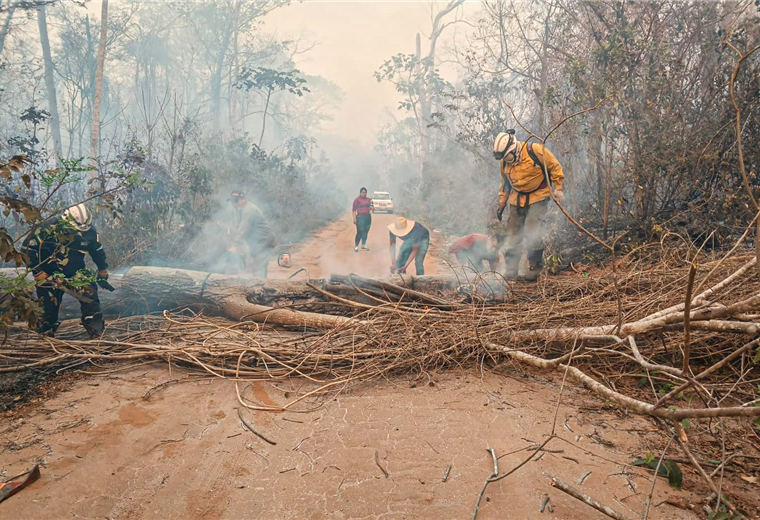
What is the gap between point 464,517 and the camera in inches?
84.0

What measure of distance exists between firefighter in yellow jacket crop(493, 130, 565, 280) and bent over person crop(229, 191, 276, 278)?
399 centimetres

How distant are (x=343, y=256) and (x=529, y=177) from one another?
617 centimetres

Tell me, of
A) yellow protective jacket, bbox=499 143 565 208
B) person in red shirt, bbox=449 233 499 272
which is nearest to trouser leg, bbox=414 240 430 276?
person in red shirt, bbox=449 233 499 272

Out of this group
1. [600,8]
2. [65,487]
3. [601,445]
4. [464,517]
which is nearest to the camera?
[464,517]

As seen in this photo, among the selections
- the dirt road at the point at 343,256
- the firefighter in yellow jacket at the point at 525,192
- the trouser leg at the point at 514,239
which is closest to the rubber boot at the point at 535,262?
the firefighter in yellow jacket at the point at 525,192

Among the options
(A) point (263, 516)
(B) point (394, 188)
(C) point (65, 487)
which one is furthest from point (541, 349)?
(B) point (394, 188)

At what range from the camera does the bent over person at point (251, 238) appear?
7754 millimetres

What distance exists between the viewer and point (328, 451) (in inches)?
104

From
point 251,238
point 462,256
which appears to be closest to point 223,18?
point 251,238

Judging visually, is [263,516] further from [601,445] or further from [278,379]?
[601,445]

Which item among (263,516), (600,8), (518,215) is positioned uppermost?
(600,8)

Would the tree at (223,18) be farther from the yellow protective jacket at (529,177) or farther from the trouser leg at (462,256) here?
the yellow protective jacket at (529,177)

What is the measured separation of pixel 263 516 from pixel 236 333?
1.97 m

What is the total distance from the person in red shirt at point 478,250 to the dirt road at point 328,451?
2962 mm
